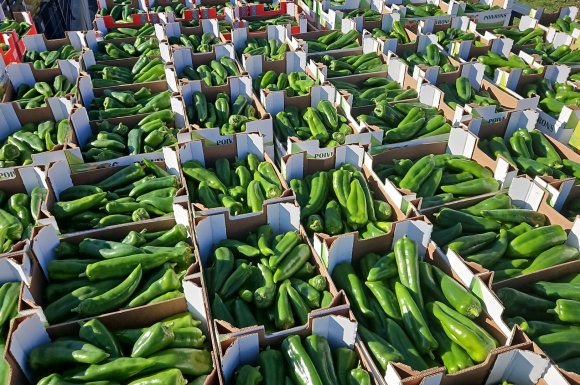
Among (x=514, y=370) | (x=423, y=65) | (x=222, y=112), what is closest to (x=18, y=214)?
(x=222, y=112)

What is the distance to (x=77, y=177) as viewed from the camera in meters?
5.08

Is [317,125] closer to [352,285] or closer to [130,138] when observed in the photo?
[130,138]

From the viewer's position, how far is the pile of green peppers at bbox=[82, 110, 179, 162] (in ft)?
17.7

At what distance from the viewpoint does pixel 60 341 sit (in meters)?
3.33

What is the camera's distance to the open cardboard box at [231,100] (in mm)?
5434

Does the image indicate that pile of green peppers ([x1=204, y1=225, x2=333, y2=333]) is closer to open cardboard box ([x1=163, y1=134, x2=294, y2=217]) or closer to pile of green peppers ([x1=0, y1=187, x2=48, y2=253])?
A: open cardboard box ([x1=163, y1=134, x2=294, y2=217])

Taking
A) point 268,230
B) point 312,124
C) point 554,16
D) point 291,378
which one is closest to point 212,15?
point 312,124

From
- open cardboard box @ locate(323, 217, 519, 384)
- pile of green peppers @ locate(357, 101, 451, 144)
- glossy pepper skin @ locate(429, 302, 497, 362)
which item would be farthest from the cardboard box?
glossy pepper skin @ locate(429, 302, 497, 362)

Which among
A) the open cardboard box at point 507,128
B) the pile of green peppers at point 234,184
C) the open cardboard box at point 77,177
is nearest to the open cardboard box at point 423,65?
the open cardboard box at point 507,128

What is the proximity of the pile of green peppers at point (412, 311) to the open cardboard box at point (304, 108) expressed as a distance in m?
1.56

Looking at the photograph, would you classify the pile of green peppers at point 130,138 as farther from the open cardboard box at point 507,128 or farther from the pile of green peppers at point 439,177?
the open cardboard box at point 507,128

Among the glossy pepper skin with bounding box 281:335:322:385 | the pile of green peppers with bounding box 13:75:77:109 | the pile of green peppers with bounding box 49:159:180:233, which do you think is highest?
the pile of green peppers with bounding box 13:75:77:109

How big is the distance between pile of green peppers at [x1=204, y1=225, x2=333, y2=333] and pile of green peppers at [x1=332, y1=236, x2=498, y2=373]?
318 millimetres

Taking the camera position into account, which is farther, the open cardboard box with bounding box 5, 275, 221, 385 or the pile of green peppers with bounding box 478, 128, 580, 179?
the pile of green peppers with bounding box 478, 128, 580, 179
